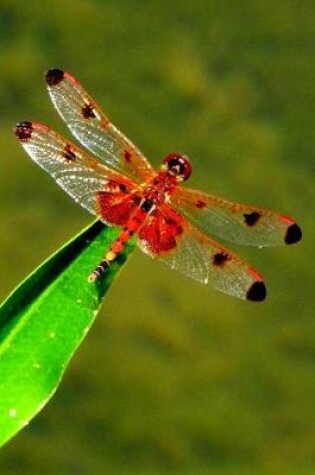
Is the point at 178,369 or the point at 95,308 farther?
the point at 178,369

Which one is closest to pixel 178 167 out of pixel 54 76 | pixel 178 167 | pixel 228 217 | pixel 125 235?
pixel 178 167

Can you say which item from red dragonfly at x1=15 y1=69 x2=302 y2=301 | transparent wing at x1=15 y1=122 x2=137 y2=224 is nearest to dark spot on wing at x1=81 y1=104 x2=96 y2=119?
red dragonfly at x1=15 y1=69 x2=302 y2=301

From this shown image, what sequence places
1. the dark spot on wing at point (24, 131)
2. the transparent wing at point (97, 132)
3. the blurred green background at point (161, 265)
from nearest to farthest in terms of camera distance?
the dark spot on wing at point (24, 131), the transparent wing at point (97, 132), the blurred green background at point (161, 265)

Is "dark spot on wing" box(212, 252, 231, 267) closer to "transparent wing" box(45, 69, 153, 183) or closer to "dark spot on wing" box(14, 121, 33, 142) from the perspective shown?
"transparent wing" box(45, 69, 153, 183)

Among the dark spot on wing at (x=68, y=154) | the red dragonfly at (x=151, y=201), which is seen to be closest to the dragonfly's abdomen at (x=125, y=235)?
the red dragonfly at (x=151, y=201)

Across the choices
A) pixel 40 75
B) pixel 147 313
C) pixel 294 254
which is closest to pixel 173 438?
pixel 147 313

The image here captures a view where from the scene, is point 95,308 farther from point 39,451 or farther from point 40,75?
point 40,75

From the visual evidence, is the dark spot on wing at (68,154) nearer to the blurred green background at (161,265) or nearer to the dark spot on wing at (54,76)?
the dark spot on wing at (54,76)
